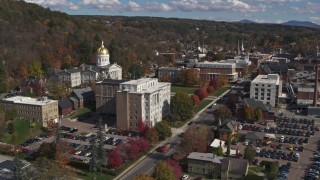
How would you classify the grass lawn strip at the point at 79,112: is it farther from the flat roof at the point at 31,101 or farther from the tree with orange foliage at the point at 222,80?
the tree with orange foliage at the point at 222,80

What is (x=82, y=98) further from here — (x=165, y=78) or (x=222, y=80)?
(x=222, y=80)

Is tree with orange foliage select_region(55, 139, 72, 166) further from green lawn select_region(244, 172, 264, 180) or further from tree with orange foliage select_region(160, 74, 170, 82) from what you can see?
tree with orange foliage select_region(160, 74, 170, 82)

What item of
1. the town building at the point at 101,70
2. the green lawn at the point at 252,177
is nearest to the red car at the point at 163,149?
the green lawn at the point at 252,177

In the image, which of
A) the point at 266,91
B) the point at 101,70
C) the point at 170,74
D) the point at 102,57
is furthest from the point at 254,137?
the point at 102,57

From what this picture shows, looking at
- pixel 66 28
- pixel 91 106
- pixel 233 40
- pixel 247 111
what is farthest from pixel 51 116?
pixel 233 40

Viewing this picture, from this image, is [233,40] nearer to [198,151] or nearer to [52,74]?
[52,74]

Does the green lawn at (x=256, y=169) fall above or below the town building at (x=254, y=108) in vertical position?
below

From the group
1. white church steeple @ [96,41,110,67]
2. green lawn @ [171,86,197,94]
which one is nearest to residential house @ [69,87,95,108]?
white church steeple @ [96,41,110,67]
